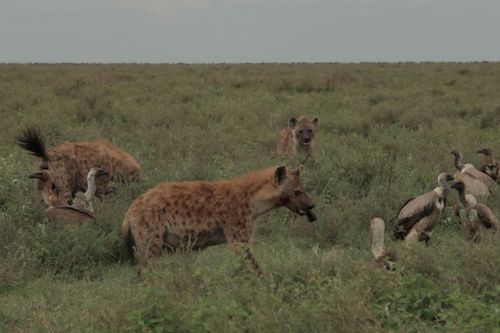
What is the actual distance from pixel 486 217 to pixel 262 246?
1.74 metres

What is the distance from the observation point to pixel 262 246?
6.29 meters

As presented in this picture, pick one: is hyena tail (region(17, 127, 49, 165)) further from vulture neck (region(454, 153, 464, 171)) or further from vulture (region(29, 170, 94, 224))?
vulture neck (region(454, 153, 464, 171))

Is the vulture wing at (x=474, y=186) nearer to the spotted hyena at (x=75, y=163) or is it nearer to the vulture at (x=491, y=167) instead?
the vulture at (x=491, y=167)

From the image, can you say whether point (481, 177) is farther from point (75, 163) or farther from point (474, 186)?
point (75, 163)

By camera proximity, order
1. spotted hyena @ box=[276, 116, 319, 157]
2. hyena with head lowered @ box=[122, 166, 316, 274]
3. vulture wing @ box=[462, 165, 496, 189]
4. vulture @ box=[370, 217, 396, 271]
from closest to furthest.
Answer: vulture @ box=[370, 217, 396, 271]
hyena with head lowered @ box=[122, 166, 316, 274]
vulture wing @ box=[462, 165, 496, 189]
spotted hyena @ box=[276, 116, 319, 157]

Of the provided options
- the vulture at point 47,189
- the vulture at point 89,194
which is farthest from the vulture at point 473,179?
the vulture at point 47,189

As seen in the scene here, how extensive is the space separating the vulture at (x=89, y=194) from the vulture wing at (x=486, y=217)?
3.26 meters

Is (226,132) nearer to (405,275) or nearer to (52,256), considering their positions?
(52,256)

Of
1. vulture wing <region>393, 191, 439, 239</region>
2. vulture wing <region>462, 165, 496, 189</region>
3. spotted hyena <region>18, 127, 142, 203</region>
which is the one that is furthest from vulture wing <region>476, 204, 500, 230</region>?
spotted hyena <region>18, 127, 142, 203</region>

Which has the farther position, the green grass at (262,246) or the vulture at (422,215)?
the vulture at (422,215)

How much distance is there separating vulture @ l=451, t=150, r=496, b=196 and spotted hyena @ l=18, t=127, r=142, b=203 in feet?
10.5

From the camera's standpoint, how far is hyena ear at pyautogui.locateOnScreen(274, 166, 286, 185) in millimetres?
5539

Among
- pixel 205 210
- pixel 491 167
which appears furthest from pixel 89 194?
pixel 491 167

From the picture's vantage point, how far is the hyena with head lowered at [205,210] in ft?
16.9
